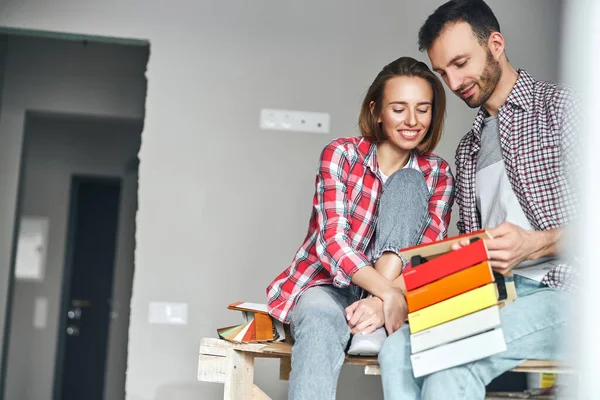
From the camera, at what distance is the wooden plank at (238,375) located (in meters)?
1.49

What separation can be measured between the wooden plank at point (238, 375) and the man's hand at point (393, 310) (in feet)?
1.07

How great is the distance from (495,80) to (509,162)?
0.20 meters

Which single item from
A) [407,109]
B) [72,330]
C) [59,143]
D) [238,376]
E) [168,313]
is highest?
[59,143]

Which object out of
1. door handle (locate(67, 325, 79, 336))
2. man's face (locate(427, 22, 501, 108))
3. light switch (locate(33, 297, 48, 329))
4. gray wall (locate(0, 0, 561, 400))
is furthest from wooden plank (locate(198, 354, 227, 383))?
door handle (locate(67, 325, 79, 336))

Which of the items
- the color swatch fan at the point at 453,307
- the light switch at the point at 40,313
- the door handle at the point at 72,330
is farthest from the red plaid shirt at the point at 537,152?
the door handle at the point at 72,330

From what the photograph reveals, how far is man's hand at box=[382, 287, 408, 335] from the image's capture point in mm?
1434

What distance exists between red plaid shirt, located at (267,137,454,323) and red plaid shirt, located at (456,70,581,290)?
0.31 feet

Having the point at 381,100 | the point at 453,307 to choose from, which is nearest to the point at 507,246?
the point at 453,307

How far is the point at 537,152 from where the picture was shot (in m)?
1.50

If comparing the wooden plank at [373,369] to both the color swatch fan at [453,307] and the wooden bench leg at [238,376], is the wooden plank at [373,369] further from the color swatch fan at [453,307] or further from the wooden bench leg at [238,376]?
the wooden bench leg at [238,376]

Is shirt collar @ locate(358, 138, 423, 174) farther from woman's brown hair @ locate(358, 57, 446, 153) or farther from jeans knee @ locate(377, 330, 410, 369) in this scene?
jeans knee @ locate(377, 330, 410, 369)

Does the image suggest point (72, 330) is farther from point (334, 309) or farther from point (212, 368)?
point (334, 309)

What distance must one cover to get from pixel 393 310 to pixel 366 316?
0.06 m

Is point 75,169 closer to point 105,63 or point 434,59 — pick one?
point 105,63
